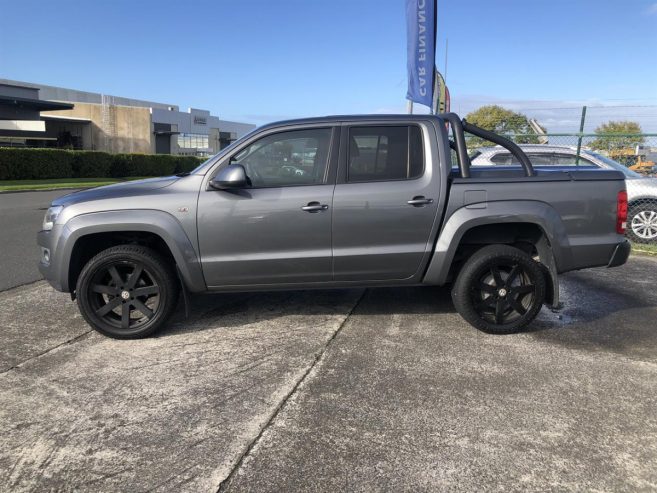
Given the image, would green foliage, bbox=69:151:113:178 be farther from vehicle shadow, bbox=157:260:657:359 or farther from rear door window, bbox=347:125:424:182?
rear door window, bbox=347:125:424:182

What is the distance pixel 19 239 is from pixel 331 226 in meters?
7.09

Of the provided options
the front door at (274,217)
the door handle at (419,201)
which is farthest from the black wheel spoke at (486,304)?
the front door at (274,217)

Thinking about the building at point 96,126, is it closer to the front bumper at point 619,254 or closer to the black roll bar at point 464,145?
the black roll bar at point 464,145

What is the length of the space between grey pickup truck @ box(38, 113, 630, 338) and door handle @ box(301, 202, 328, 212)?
11mm

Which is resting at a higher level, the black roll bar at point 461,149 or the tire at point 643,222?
the black roll bar at point 461,149

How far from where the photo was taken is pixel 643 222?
29.2 feet

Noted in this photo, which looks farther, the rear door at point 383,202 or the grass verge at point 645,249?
the grass verge at point 645,249

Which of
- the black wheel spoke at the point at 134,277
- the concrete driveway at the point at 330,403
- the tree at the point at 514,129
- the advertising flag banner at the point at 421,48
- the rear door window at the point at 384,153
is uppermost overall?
the advertising flag banner at the point at 421,48

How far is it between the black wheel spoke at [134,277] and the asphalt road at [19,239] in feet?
8.53

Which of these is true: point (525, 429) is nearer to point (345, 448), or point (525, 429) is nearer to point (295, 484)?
point (345, 448)

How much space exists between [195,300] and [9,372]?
6.81ft

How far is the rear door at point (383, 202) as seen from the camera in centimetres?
431

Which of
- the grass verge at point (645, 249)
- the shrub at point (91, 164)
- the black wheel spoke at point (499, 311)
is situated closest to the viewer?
the black wheel spoke at point (499, 311)

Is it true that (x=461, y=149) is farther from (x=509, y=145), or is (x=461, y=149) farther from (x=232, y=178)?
(x=232, y=178)
